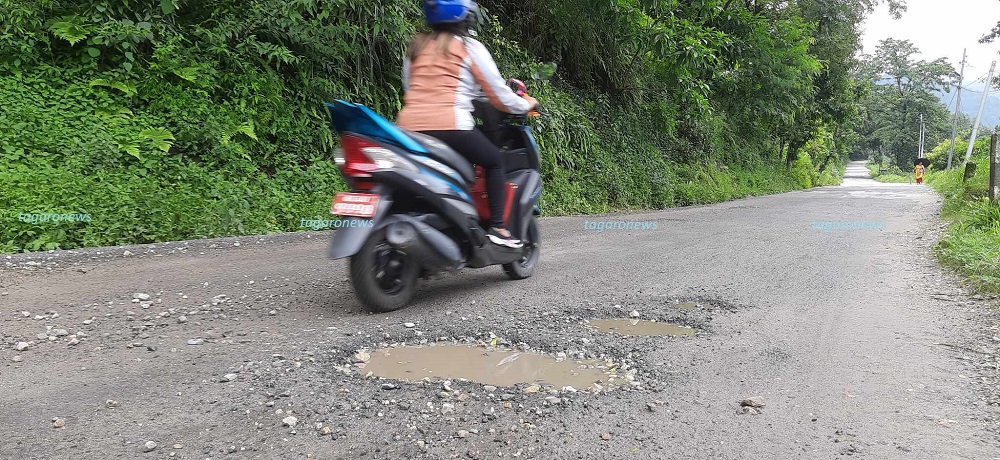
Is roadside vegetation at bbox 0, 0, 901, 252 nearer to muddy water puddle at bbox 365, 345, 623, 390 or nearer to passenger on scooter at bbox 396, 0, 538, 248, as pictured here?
passenger on scooter at bbox 396, 0, 538, 248

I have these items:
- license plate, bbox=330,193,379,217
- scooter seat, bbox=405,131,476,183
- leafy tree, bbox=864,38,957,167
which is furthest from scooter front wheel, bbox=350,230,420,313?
leafy tree, bbox=864,38,957,167

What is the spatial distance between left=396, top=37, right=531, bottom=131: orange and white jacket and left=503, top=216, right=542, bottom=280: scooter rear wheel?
1203 mm

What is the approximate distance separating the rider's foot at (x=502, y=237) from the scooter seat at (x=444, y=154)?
41 centimetres

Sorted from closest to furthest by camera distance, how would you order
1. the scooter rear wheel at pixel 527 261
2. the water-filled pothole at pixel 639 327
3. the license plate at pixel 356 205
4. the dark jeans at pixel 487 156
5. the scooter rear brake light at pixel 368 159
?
the water-filled pothole at pixel 639 327, the license plate at pixel 356 205, the scooter rear brake light at pixel 368 159, the dark jeans at pixel 487 156, the scooter rear wheel at pixel 527 261

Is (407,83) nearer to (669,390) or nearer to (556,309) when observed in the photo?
(556,309)

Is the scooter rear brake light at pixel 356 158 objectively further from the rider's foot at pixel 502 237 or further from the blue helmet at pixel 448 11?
the rider's foot at pixel 502 237

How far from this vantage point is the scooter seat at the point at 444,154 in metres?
3.95

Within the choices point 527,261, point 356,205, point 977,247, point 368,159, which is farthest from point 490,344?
point 977,247

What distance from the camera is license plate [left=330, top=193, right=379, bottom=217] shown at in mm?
3611

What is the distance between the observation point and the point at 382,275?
3.83 metres

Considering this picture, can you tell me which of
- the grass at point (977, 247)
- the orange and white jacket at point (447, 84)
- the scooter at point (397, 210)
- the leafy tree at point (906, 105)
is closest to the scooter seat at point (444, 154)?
the scooter at point (397, 210)

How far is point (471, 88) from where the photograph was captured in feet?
13.6

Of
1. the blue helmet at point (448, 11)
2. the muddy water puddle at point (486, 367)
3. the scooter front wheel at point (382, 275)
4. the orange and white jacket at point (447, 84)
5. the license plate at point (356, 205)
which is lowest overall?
the muddy water puddle at point (486, 367)

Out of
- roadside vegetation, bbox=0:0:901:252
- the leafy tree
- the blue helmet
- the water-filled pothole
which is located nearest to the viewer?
the water-filled pothole
